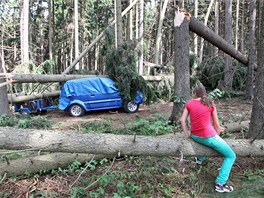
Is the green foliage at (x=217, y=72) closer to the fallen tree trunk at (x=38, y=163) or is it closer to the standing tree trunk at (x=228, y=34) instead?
the standing tree trunk at (x=228, y=34)

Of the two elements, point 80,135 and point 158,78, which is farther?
point 158,78

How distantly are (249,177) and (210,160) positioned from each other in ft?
2.47

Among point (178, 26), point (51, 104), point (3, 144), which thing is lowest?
point (51, 104)

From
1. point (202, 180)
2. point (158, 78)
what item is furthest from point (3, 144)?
point (158, 78)

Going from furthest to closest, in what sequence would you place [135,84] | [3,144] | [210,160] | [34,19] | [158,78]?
1. [34,19]
2. [158,78]
3. [135,84]
4. [210,160]
5. [3,144]

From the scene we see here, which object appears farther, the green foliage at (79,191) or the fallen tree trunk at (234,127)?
the fallen tree trunk at (234,127)

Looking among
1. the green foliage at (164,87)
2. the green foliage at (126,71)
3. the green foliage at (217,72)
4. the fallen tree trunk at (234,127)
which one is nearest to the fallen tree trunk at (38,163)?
the fallen tree trunk at (234,127)

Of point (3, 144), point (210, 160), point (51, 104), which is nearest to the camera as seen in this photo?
point (3, 144)

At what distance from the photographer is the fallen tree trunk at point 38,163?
4082mm

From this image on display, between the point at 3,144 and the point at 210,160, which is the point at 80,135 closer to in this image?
the point at 3,144

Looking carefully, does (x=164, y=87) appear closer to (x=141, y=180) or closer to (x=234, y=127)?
(x=234, y=127)

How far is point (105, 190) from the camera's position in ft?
12.8

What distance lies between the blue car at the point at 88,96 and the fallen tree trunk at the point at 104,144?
25.5ft

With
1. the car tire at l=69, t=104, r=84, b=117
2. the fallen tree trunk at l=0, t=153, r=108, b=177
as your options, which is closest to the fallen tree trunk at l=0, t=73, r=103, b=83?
the car tire at l=69, t=104, r=84, b=117
